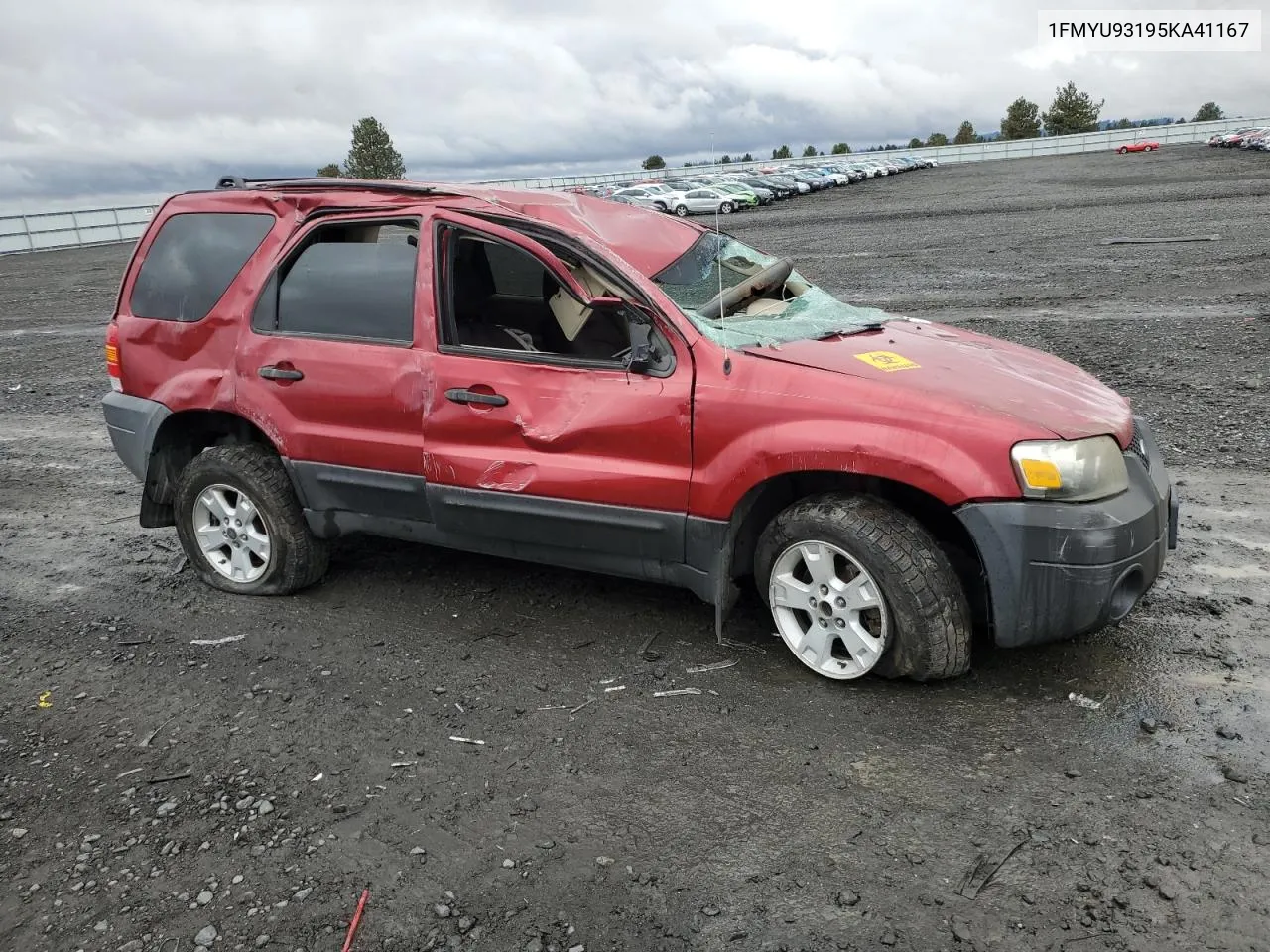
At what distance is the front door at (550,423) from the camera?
3863mm

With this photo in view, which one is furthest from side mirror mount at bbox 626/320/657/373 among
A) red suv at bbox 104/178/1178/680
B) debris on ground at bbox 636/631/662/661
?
debris on ground at bbox 636/631/662/661

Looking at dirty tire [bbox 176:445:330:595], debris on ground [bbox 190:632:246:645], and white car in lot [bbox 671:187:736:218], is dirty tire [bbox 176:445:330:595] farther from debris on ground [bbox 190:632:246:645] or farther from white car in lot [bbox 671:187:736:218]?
white car in lot [bbox 671:187:736:218]

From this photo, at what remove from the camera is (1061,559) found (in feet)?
10.9

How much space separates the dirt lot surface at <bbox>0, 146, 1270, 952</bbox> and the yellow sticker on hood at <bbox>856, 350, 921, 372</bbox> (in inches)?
47.1

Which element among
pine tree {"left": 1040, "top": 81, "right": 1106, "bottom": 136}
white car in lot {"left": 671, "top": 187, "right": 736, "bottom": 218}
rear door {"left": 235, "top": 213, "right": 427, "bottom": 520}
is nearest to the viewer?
rear door {"left": 235, "top": 213, "right": 427, "bottom": 520}

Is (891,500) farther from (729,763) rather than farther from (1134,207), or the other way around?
(1134,207)

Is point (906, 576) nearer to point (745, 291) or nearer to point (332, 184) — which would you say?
point (745, 291)

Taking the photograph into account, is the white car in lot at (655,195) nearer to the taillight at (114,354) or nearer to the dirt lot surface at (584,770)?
the taillight at (114,354)

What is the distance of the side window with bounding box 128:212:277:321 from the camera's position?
482cm

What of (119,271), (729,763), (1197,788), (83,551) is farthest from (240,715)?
(119,271)

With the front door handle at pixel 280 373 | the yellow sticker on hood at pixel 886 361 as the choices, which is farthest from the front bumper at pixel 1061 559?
the front door handle at pixel 280 373

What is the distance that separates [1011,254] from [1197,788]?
52.9 feet

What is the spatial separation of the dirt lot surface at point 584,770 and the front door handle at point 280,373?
3.72 ft

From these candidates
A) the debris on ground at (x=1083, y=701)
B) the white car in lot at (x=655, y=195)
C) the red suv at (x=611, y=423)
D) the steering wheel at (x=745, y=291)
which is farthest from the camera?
the white car in lot at (x=655, y=195)
